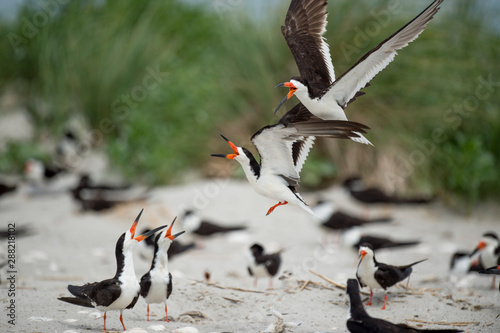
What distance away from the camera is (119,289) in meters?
3.77

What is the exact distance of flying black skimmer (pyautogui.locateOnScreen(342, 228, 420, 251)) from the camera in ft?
21.4

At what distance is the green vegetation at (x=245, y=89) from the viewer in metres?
9.56

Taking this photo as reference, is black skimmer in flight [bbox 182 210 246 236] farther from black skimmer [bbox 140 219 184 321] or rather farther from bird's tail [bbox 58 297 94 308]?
bird's tail [bbox 58 297 94 308]

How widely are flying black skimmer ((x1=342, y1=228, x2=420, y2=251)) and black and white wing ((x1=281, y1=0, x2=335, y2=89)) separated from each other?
95.2 inches

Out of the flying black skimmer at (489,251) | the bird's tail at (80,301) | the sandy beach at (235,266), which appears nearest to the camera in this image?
the bird's tail at (80,301)

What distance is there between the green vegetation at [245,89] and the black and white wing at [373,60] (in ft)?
19.1

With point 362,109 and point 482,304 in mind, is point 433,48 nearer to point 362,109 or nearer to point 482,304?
point 362,109

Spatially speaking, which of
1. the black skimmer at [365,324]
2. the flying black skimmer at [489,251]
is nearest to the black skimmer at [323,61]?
the black skimmer at [365,324]

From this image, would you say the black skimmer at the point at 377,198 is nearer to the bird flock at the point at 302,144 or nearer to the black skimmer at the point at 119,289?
the bird flock at the point at 302,144

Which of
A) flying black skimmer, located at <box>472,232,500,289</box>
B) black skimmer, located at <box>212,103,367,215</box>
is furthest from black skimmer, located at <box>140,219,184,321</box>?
flying black skimmer, located at <box>472,232,500,289</box>

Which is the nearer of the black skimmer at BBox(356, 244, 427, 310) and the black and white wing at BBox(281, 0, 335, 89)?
the black and white wing at BBox(281, 0, 335, 89)

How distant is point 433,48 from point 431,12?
7005 millimetres

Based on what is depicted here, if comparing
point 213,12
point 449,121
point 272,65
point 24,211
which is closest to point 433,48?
point 449,121

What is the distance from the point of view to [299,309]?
4.51 m
